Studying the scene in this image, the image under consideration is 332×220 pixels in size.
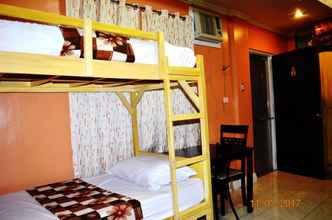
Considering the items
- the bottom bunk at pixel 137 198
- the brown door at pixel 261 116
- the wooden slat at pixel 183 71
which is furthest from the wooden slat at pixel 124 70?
the brown door at pixel 261 116

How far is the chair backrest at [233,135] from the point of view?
3027 mm

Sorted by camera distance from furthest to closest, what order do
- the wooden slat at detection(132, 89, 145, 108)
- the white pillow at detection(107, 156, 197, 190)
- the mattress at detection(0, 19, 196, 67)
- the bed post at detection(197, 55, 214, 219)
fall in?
the wooden slat at detection(132, 89, 145, 108), the bed post at detection(197, 55, 214, 219), the white pillow at detection(107, 156, 197, 190), the mattress at detection(0, 19, 196, 67)

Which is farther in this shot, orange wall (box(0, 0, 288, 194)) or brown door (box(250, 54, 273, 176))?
brown door (box(250, 54, 273, 176))

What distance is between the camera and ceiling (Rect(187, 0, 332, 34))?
136 inches

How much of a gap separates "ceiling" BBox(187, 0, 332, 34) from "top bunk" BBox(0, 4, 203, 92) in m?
1.77

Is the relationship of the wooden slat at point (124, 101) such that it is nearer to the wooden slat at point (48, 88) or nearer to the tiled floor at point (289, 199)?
the wooden slat at point (48, 88)

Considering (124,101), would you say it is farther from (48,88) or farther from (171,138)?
(171,138)

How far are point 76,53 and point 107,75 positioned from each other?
0.21 metres

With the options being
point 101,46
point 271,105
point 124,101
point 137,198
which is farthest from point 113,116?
point 271,105

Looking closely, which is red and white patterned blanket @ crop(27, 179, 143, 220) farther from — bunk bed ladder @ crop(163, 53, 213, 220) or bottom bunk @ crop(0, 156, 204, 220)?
bunk bed ladder @ crop(163, 53, 213, 220)

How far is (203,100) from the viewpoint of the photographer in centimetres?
209

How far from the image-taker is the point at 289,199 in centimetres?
312

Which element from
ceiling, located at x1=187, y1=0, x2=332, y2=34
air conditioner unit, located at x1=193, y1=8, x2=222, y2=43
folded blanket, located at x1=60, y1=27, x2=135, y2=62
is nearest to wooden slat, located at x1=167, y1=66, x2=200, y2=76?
folded blanket, located at x1=60, y1=27, x2=135, y2=62

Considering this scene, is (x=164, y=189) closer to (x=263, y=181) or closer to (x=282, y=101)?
(x=263, y=181)
